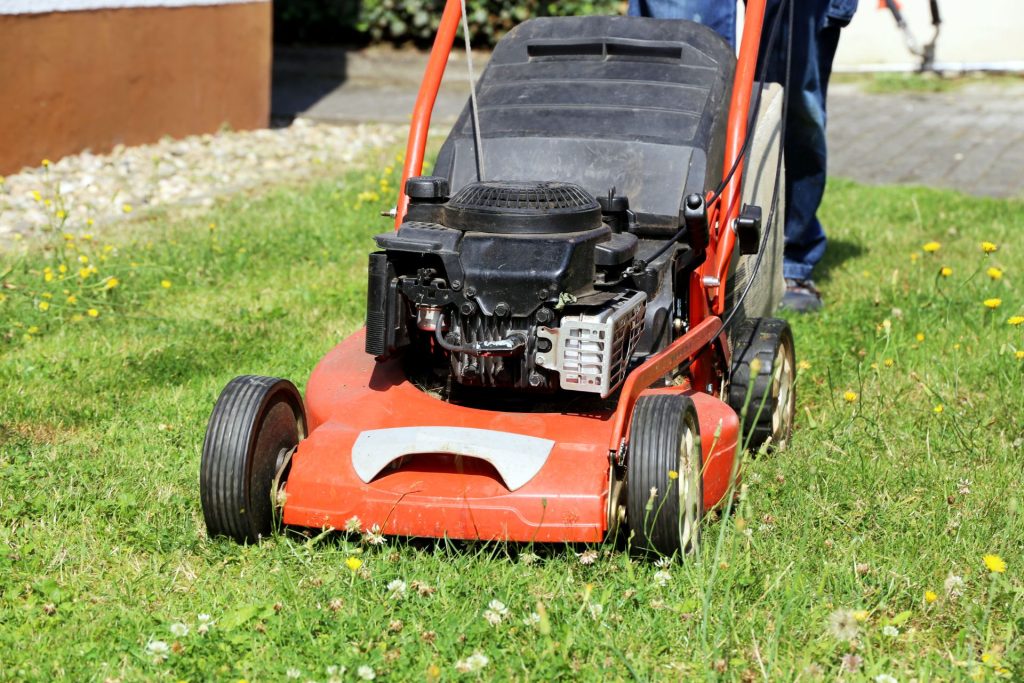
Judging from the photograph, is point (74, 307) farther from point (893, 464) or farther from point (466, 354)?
point (893, 464)

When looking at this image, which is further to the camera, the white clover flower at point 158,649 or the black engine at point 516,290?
the black engine at point 516,290

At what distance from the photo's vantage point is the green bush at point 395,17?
35.9 feet

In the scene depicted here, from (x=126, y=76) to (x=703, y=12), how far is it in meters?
4.32

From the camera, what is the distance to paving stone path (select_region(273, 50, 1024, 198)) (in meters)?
7.64

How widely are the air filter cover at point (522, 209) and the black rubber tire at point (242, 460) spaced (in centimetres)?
59

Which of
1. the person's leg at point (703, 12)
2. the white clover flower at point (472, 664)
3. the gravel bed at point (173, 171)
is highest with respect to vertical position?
the person's leg at point (703, 12)

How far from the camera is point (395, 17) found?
36.5 ft

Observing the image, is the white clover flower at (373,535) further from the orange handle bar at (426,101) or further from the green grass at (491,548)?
the orange handle bar at (426,101)

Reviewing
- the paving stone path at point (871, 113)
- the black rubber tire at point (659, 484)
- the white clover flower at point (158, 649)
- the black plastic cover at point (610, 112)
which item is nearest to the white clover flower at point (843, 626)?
the black rubber tire at point (659, 484)

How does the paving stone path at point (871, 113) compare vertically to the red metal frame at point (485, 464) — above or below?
below

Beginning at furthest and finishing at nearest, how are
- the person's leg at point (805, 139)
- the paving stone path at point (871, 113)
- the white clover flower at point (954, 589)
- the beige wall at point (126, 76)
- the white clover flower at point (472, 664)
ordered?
1. the paving stone path at point (871, 113)
2. the beige wall at point (126, 76)
3. the person's leg at point (805, 139)
4. the white clover flower at point (954, 589)
5. the white clover flower at point (472, 664)

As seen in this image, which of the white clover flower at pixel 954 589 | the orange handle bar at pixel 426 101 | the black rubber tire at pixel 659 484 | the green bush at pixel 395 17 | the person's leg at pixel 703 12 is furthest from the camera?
the green bush at pixel 395 17

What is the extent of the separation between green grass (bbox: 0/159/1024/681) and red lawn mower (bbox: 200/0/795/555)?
12cm

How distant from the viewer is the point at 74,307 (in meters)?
4.75
